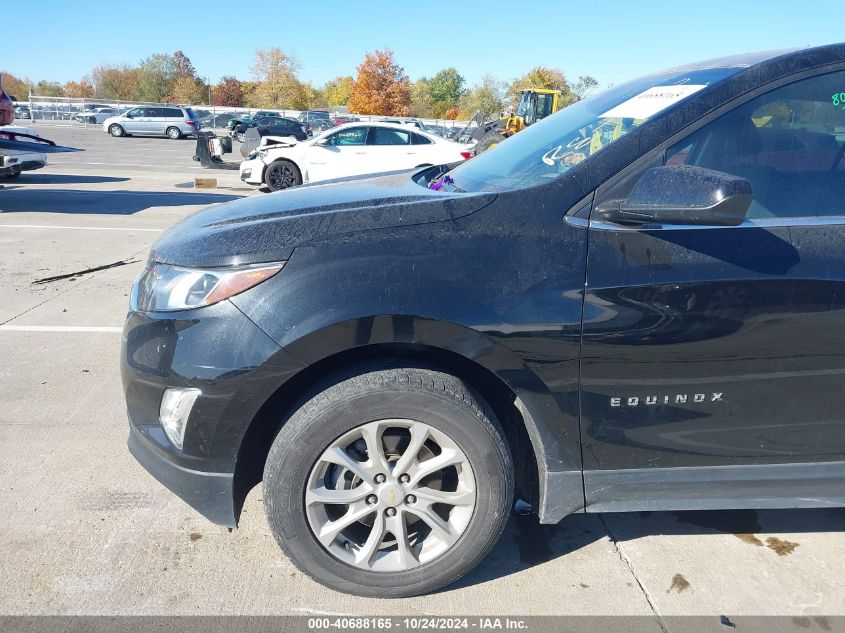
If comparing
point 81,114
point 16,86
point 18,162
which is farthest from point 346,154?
point 16,86

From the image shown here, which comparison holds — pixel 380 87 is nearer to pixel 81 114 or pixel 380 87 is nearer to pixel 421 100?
pixel 421 100

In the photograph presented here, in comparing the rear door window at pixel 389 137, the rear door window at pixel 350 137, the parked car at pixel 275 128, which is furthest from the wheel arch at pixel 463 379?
the parked car at pixel 275 128

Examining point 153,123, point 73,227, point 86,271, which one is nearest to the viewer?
point 86,271

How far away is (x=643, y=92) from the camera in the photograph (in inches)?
112

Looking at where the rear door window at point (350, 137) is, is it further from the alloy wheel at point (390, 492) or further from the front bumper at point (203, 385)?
the alloy wheel at point (390, 492)

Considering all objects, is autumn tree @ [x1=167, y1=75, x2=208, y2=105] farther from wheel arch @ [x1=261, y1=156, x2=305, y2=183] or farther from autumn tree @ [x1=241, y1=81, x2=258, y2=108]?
wheel arch @ [x1=261, y1=156, x2=305, y2=183]

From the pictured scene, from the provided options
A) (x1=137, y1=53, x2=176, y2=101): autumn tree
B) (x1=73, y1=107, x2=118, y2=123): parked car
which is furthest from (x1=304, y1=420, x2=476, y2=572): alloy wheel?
(x1=137, y1=53, x2=176, y2=101): autumn tree

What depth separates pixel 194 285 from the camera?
2.36 m

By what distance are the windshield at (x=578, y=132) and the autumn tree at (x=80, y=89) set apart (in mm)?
99350

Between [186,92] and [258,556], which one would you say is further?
[186,92]

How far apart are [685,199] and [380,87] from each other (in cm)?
7845

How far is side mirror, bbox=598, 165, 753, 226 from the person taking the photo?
6.95 ft

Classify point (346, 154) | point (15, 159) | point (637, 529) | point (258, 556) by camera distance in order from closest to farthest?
point (258, 556) < point (637, 529) < point (15, 159) < point (346, 154)

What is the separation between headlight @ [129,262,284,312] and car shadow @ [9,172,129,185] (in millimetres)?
14717
